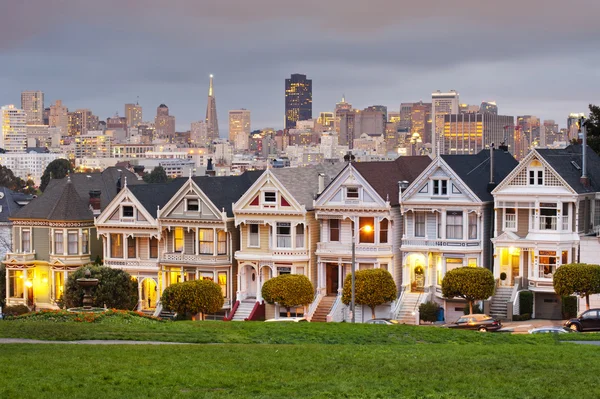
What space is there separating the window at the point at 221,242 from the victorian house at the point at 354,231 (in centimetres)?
560

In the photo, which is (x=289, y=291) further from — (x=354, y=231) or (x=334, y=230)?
(x=354, y=231)

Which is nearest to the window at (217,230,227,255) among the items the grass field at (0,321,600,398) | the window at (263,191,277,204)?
the window at (263,191,277,204)

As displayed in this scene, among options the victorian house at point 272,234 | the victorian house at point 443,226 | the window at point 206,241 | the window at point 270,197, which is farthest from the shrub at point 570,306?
the window at point 206,241

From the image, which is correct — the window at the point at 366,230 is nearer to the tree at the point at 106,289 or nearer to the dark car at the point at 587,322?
the tree at the point at 106,289

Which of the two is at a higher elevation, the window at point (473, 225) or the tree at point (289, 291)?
the window at point (473, 225)

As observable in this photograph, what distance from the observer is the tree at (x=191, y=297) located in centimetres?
5634

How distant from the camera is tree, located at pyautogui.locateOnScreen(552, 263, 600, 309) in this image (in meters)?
50.1

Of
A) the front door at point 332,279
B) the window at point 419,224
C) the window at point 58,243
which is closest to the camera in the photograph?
the window at point 419,224

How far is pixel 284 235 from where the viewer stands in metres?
58.7

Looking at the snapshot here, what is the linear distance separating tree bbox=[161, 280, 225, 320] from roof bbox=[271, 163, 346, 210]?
662cm

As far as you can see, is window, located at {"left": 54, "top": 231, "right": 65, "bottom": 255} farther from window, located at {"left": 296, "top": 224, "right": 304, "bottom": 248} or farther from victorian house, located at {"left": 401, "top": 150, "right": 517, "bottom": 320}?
victorian house, located at {"left": 401, "top": 150, "right": 517, "bottom": 320}

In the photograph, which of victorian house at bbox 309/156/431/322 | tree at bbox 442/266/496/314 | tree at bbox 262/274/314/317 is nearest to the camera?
tree at bbox 442/266/496/314

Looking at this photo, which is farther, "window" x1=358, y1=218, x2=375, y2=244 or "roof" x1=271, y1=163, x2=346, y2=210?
"roof" x1=271, y1=163, x2=346, y2=210

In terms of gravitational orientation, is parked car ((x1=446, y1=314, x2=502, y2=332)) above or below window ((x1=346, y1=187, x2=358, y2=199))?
below
